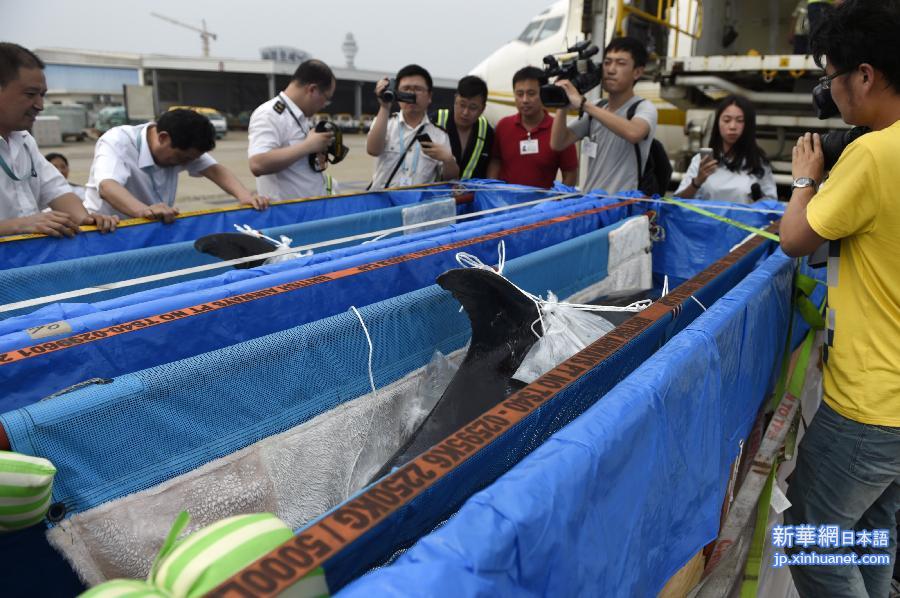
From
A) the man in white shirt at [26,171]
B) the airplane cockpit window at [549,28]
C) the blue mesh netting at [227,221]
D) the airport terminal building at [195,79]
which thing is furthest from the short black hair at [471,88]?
the airport terminal building at [195,79]

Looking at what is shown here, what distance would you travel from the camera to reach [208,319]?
136 centimetres

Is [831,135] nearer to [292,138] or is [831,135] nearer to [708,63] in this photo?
[292,138]

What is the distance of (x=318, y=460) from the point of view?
134 cm

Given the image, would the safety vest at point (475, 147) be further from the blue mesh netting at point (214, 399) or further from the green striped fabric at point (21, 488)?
the green striped fabric at point (21, 488)

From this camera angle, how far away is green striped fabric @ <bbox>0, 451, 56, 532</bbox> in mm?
818

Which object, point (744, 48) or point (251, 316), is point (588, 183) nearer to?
point (251, 316)

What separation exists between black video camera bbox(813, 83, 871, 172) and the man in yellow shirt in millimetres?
29

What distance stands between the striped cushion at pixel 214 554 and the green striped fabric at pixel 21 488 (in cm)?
27

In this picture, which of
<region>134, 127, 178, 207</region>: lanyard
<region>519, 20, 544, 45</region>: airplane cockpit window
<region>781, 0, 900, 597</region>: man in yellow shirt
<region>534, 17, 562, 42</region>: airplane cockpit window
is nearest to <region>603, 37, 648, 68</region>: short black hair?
<region>781, 0, 900, 597</region>: man in yellow shirt

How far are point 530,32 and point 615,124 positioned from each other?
6802 mm

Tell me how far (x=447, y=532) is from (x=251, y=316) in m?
0.97

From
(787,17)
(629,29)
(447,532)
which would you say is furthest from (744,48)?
(447,532)

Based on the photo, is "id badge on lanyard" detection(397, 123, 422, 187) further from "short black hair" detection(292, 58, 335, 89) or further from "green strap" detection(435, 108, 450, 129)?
"short black hair" detection(292, 58, 335, 89)

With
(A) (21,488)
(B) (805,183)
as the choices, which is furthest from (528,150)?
(A) (21,488)
